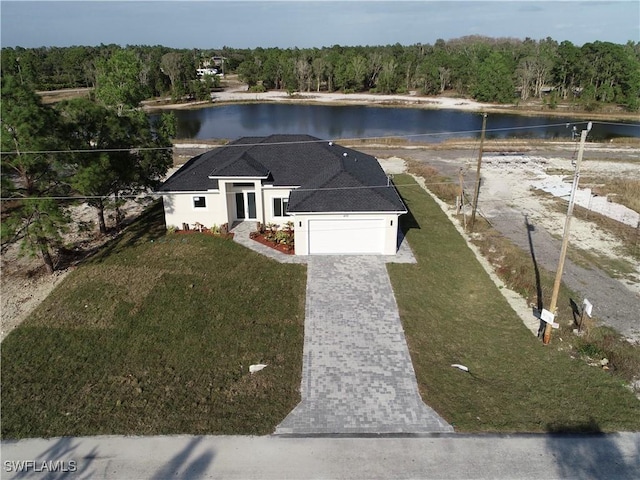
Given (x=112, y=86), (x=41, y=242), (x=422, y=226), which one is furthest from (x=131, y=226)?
(x=112, y=86)

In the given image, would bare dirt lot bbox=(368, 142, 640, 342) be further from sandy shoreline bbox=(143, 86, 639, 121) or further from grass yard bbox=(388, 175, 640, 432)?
sandy shoreline bbox=(143, 86, 639, 121)

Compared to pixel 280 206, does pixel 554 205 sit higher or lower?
lower

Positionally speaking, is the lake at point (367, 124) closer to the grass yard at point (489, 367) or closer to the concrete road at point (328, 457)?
the grass yard at point (489, 367)

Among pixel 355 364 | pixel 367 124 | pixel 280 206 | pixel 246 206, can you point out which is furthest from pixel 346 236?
pixel 367 124

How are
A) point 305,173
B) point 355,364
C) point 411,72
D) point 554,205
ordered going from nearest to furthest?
point 355,364
point 305,173
point 554,205
point 411,72

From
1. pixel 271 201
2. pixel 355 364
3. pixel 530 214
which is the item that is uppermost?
pixel 271 201
